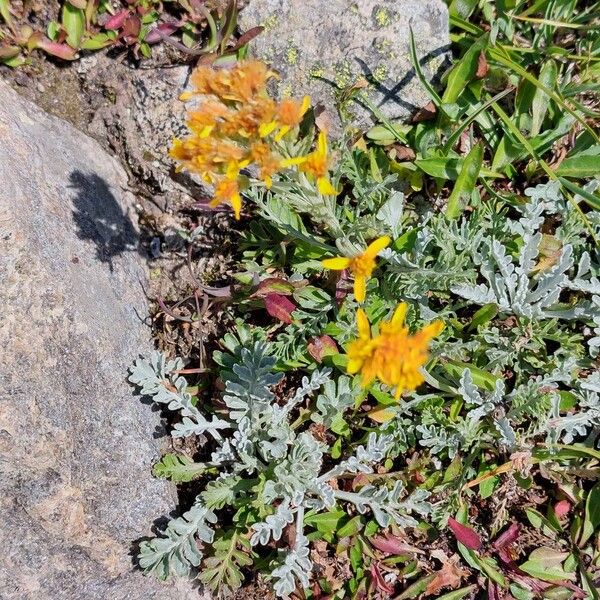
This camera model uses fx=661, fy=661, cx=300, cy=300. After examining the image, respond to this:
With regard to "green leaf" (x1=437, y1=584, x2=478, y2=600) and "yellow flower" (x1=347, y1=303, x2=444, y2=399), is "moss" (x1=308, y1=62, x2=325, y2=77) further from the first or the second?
"green leaf" (x1=437, y1=584, x2=478, y2=600)

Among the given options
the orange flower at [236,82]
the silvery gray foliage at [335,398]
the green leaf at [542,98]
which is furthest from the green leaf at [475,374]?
the orange flower at [236,82]

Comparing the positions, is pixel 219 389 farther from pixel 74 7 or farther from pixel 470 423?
pixel 74 7

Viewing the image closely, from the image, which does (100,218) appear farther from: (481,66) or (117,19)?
(481,66)

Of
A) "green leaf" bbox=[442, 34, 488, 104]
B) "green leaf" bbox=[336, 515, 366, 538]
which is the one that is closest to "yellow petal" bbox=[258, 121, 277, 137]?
"green leaf" bbox=[442, 34, 488, 104]

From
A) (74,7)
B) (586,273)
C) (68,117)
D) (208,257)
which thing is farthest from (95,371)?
(586,273)

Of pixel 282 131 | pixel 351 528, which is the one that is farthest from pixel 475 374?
pixel 282 131

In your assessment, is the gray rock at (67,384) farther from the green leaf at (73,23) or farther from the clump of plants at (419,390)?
the green leaf at (73,23)
